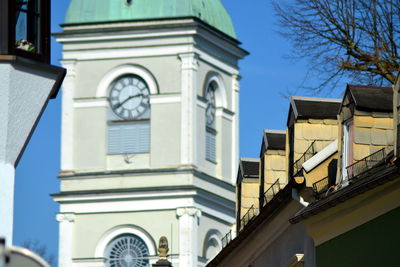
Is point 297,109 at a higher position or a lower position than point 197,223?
lower

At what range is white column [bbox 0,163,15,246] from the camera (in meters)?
17.6

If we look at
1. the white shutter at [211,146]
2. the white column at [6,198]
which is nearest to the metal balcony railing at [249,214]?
the white column at [6,198]

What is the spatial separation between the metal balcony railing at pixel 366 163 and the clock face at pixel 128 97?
62089mm

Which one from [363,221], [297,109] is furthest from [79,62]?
[363,221]

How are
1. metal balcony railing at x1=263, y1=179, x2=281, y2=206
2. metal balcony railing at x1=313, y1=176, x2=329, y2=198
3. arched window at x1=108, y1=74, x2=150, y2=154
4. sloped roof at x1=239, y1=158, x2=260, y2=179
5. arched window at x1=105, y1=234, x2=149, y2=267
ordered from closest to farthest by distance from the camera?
metal balcony railing at x1=313, y1=176, x2=329, y2=198, metal balcony railing at x1=263, y1=179, x2=281, y2=206, sloped roof at x1=239, y1=158, x2=260, y2=179, arched window at x1=105, y1=234, x2=149, y2=267, arched window at x1=108, y1=74, x2=150, y2=154

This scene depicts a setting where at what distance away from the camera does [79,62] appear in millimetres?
83000

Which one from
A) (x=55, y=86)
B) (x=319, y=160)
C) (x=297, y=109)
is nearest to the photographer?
(x=55, y=86)

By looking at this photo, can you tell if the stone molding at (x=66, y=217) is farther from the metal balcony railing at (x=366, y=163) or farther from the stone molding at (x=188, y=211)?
the metal balcony railing at (x=366, y=163)

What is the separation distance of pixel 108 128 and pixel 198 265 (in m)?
7.76

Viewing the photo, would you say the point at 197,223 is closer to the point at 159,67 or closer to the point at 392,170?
the point at 159,67

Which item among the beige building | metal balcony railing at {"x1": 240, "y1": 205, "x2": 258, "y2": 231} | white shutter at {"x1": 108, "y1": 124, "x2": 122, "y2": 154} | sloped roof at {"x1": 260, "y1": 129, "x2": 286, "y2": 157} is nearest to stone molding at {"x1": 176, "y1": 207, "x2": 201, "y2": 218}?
white shutter at {"x1": 108, "y1": 124, "x2": 122, "y2": 154}

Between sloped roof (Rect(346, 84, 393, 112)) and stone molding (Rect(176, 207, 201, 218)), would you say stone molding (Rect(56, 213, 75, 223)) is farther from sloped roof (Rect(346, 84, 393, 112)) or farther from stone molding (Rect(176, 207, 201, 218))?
sloped roof (Rect(346, 84, 393, 112))

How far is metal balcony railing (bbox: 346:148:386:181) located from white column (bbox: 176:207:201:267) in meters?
58.3

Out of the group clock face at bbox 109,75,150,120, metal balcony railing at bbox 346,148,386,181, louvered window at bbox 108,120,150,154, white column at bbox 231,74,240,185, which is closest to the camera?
metal balcony railing at bbox 346,148,386,181
